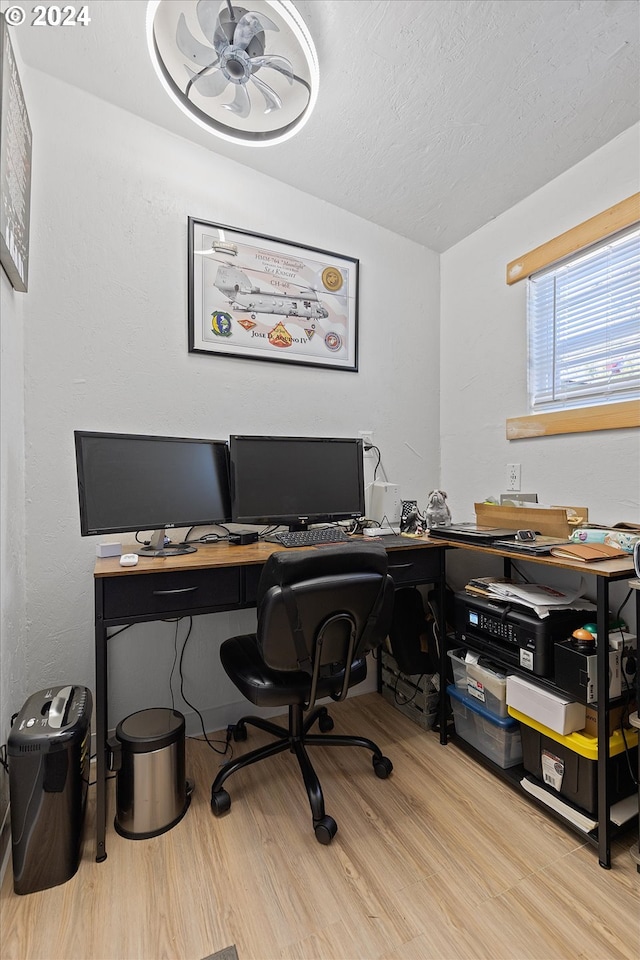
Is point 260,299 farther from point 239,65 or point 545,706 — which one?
point 545,706

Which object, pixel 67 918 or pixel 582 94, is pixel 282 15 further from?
pixel 67 918

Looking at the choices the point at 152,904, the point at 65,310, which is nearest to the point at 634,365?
the point at 65,310

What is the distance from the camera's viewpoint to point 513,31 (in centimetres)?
143

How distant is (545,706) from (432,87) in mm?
2273

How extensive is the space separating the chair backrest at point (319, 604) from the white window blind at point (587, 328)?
1242 millimetres

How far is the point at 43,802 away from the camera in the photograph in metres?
1.25

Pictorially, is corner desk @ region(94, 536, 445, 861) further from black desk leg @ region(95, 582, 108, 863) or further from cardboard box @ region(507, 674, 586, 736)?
cardboard box @ region(507, 674, 586, 736)

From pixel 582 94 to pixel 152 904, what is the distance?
9.74 feet

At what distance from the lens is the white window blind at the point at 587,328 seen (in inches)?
68.8

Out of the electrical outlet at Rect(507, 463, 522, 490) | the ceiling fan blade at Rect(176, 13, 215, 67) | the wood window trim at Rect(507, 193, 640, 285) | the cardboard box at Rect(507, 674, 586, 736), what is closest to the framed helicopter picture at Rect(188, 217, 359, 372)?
the ceiling fan blade at Rect(176, 13, 215, 67)

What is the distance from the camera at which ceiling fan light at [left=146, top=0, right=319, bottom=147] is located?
1.35 metres

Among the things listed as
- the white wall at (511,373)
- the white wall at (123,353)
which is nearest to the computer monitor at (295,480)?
the white wall at (123,353)

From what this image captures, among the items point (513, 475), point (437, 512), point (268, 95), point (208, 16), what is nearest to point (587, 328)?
point (513, 475)

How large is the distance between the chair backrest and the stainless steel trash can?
479 millimetres
